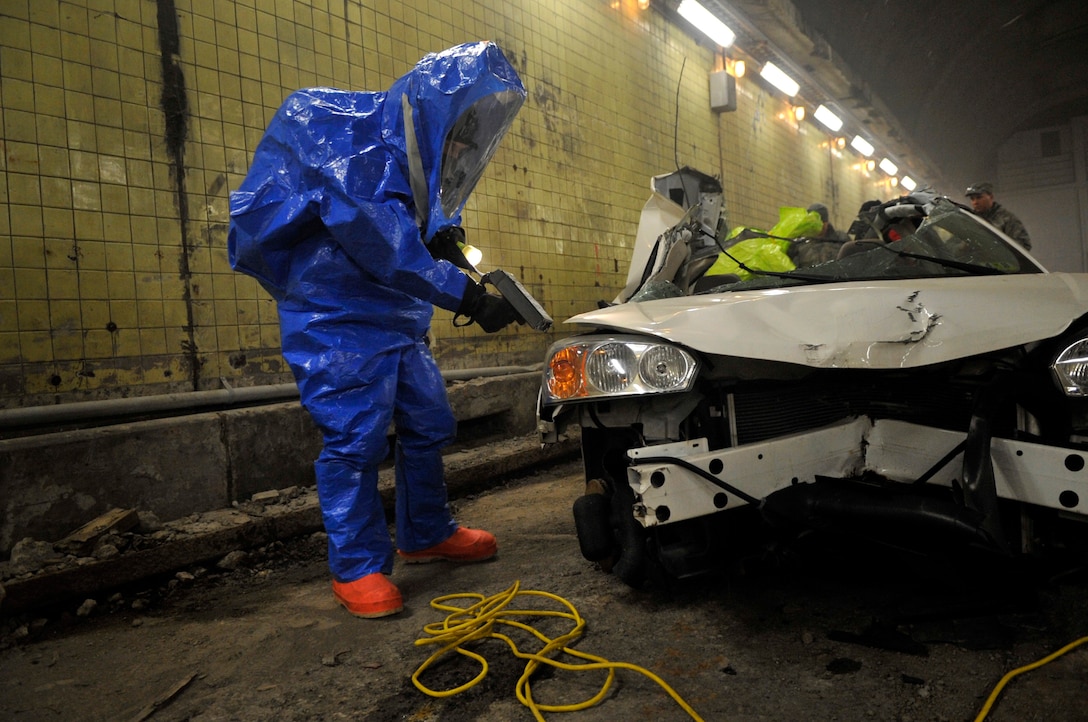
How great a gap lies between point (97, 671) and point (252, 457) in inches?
52.6

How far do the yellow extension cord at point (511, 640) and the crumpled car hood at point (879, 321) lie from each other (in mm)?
865

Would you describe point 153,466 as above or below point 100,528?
above

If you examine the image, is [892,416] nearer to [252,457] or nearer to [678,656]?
[678,656]

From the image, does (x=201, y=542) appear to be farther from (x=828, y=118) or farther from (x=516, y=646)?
(x=828, y=118)

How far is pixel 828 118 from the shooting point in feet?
39.8

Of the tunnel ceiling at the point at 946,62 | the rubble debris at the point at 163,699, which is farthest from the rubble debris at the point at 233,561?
the tunnel ceiling at the point at 946,62

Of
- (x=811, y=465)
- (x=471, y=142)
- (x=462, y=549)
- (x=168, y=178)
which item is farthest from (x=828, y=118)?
(x=811, y=465)

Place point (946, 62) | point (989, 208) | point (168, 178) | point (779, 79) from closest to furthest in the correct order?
point (168, 178) → point (989, 208) → point (779, 79) → point (946, 62)

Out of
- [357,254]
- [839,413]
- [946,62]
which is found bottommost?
[839,413]

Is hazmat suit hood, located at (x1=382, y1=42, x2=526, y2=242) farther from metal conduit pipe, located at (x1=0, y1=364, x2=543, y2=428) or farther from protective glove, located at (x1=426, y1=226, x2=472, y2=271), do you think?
metal conduit pipe, located at (x1=0, y1=364, x2=543, y2=428)

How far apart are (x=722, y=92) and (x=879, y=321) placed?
25.9 feet

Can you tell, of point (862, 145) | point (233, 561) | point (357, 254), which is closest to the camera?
point (357, 254)


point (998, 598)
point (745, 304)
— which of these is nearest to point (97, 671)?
point (745, 304)

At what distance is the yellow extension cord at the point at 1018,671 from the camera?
138cm
